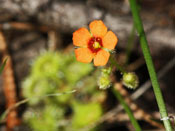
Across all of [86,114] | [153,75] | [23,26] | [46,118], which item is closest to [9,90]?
[46,118]

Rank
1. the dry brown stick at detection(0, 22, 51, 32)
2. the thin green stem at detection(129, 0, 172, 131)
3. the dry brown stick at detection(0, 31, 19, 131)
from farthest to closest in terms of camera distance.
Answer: the dry brown stick at detection(0, 22, 51, 32), the dry brown stick at detection(0, 31, 19, 131), the thin green stem at detection(129, 0, 172, 131)

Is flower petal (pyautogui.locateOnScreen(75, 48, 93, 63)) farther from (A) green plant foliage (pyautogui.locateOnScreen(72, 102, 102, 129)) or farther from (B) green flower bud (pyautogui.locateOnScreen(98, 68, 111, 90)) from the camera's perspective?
(A) green plant foliage (pyautogui.locateOnScreen(72, 102, 102, 129))

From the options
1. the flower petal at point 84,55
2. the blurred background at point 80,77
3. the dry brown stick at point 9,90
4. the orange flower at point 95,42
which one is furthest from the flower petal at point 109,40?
the dry brown stick at point 9,90

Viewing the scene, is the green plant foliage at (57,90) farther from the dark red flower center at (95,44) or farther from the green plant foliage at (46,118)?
the dark red flower center at (95,44)

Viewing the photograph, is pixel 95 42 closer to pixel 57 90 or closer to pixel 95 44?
pixel 95 44

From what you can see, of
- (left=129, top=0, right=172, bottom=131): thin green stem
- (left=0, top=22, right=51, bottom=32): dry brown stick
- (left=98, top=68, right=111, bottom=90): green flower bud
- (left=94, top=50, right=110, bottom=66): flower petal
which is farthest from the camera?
(left=0, top=22, right=51, bottom=32): dry brown stick

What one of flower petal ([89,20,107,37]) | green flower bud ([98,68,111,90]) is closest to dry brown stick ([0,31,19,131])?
green flower bud ([98,68,111,90])
